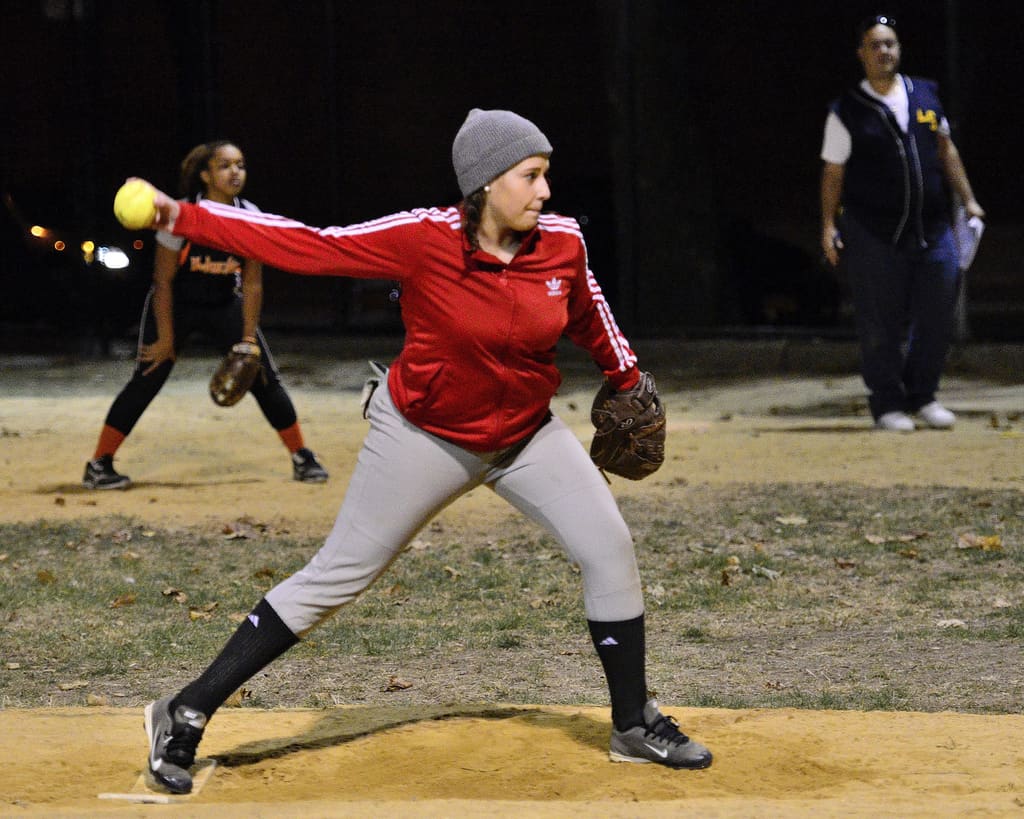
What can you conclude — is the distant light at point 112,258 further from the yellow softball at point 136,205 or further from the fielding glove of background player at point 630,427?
the yellow softball at point 136,205

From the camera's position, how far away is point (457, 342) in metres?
4.66

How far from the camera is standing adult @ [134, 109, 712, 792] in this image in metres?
4.65

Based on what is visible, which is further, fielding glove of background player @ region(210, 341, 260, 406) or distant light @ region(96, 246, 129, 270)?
distant light @ region(96, 246, 129, 270)

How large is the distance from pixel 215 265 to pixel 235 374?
65cm

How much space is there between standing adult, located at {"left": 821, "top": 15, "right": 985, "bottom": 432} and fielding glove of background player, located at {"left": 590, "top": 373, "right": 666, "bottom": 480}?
6.30 meters

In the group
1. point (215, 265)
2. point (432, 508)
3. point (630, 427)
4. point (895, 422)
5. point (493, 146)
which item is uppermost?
point (493, 146)

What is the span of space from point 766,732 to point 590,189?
47.6 ft

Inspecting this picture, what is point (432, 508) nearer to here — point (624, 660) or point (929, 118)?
point (624, 660)

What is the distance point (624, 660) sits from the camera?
4855 mm

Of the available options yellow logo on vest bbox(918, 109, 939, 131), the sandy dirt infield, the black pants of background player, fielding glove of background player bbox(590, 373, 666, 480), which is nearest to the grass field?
the sandy dirt infield

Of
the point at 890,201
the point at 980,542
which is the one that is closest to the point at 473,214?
the point at 980,542

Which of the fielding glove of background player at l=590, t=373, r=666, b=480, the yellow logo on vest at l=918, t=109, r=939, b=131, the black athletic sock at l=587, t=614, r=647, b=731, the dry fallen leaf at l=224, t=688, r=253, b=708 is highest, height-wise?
the yellow logo on vest at l=918, t=109, r=939, b=131

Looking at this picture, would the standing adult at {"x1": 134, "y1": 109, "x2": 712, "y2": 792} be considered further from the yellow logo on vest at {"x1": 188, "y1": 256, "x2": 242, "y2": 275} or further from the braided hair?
Answer: the yellow logo on vest at {"x1": 188, "y1": 256, "x2": 242, "y2": 275}

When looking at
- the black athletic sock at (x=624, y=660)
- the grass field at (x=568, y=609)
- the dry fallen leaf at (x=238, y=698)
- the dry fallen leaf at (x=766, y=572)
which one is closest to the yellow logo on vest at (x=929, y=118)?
the grass field at (x=568, y=609)
